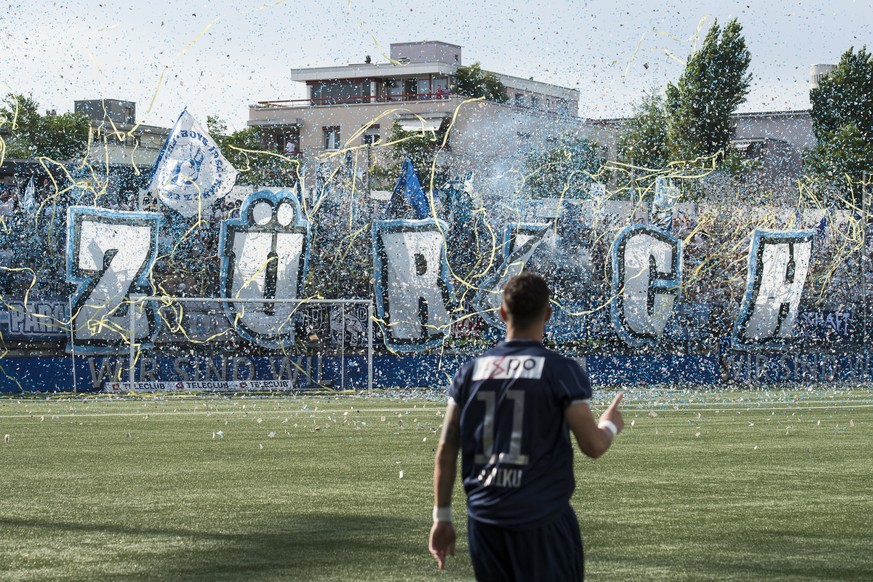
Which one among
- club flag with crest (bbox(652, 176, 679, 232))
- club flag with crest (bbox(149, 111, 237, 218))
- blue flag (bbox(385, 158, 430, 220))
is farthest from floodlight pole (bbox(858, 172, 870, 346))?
club flag with crest (bbox(149, 111, 237, 218))

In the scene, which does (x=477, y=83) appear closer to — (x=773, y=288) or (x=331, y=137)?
(x=331, y=137)

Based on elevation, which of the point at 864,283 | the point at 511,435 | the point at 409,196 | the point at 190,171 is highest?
the point at 190,171

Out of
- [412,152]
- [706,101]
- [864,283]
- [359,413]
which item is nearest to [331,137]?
[412,152]

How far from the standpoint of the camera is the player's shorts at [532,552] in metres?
4.63

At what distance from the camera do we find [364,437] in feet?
55.1

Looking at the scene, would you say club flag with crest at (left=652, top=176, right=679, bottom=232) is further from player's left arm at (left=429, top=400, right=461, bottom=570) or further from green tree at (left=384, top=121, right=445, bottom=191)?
player's left arm at (left=429, top=400, right=461, bottom=570)

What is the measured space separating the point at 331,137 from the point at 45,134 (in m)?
20.2

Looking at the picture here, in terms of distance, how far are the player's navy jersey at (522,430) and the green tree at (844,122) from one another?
48906mm

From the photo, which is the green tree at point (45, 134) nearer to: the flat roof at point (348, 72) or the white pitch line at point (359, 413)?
the flat roof at point (348, 72)

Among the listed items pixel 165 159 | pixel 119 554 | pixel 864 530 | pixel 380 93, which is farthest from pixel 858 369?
pixel 380 93

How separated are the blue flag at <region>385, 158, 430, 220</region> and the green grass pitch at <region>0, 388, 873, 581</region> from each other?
683 inches

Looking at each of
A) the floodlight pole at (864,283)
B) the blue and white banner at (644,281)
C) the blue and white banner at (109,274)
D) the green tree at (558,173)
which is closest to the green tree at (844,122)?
the green tree at (558,173)

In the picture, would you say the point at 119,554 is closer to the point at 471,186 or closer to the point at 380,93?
the point at 471,186

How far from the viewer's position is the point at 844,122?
176 feet
